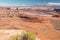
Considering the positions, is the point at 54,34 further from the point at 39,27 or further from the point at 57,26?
the point at 57,26

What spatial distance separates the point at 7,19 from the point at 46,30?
13.2ft

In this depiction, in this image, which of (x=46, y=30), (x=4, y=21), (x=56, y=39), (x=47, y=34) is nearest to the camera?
(x=56, y=39)

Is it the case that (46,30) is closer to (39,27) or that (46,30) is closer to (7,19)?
(39,27)

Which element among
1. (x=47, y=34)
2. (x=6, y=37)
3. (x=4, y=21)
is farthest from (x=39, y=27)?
(x=6, y=37)

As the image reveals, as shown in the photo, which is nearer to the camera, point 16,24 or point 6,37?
point 6,37

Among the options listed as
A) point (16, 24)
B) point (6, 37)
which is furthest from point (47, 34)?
point (6, 37)

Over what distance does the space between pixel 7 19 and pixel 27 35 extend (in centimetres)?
874

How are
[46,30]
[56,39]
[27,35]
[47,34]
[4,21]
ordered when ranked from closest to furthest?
[27,35] → [56,39] → [47,34] → [46,30] → [4,21]

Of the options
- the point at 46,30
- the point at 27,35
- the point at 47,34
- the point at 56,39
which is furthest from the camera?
the point at 46,30

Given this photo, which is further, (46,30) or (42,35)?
(46,30)

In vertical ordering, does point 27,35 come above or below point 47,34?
above

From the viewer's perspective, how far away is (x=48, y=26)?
56.7ft

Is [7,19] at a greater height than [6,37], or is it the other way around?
[6,37]

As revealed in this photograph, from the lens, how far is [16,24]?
1664cm
